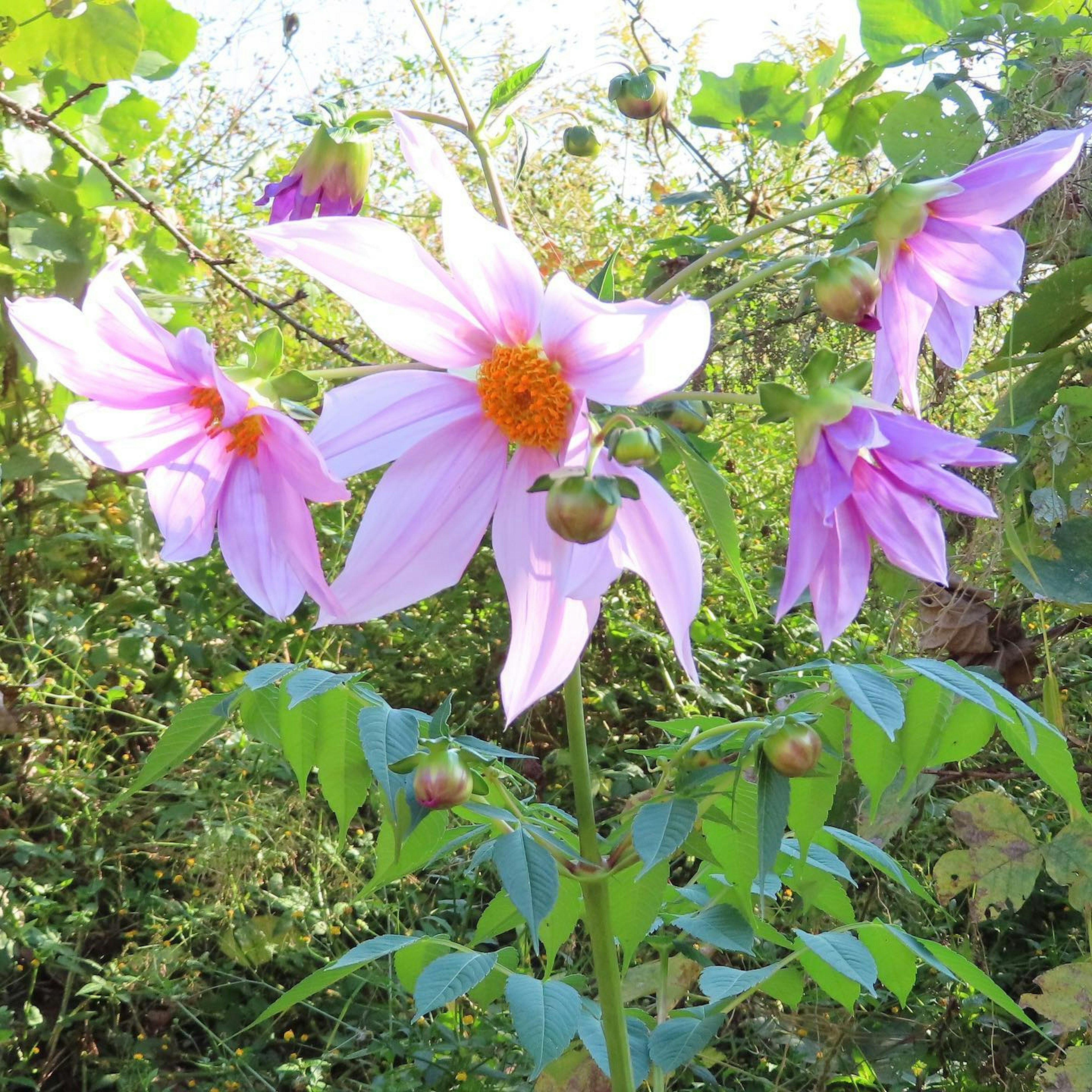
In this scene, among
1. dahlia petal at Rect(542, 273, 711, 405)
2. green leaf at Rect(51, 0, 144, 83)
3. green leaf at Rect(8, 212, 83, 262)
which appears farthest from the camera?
green leaf at Rect(8, 212, 83, 262)

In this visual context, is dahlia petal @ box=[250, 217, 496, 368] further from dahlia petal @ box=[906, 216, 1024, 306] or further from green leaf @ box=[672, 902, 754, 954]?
green leaf @ box=[672, 902, 754, 954]

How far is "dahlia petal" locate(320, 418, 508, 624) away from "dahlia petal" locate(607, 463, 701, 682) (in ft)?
0.27

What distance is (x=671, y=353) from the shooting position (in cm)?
48

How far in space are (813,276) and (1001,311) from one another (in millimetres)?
897

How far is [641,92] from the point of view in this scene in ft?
2.62

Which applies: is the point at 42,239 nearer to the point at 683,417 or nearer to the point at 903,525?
the point at 683,417

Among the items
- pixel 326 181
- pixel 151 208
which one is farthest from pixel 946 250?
pixel 151 208

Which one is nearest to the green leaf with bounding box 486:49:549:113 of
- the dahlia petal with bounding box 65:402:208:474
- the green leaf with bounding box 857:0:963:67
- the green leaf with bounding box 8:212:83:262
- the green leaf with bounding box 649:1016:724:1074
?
the dahlia petal with bounding box 65:402:208:474

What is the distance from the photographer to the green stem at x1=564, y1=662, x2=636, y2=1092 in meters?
0.74

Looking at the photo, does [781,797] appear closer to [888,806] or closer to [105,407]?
[105,407]

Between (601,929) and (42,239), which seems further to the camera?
(42,239)

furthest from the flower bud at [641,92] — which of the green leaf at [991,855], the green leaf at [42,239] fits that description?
the green leaf at [42,239]

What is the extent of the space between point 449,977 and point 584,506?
44 cm

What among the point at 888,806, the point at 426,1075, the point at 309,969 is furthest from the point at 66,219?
the point at 888,806
